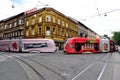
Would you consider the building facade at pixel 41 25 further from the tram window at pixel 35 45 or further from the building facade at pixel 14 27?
the tram window at pixel 35 45

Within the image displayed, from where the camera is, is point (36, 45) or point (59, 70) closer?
point (59, 70)

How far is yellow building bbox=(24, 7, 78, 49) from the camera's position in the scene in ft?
162

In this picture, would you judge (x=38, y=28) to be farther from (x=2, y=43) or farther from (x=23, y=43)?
(x=23, y=43)

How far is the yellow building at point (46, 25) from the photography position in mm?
49375

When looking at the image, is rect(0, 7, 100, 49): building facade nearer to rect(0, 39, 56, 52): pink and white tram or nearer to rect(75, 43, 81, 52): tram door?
rect(0, 39, 56, 52): pink and white tram

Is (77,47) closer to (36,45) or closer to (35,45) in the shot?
(36,45)

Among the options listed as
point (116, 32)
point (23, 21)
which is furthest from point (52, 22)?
point (116, 32)

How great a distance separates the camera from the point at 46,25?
49.4 meters

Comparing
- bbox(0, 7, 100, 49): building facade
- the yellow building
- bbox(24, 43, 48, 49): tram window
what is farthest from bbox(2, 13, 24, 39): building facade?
bbox(24, 43, 48, 49): tram window

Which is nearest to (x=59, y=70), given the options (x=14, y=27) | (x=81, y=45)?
(x=81, y=45)

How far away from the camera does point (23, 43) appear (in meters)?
37.8

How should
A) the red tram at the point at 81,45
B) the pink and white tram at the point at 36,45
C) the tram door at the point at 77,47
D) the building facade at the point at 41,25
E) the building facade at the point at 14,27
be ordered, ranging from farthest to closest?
the building facade at the point at 14,27 < the building facade at the point at 41,25 < the pink and white tram at the point at 36,45 < the tram door at the point at 77,47 < the red tram at the point at 81,45

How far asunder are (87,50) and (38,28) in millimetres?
18687

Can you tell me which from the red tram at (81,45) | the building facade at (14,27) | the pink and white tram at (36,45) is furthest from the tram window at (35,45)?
the building facade at (14,27)
